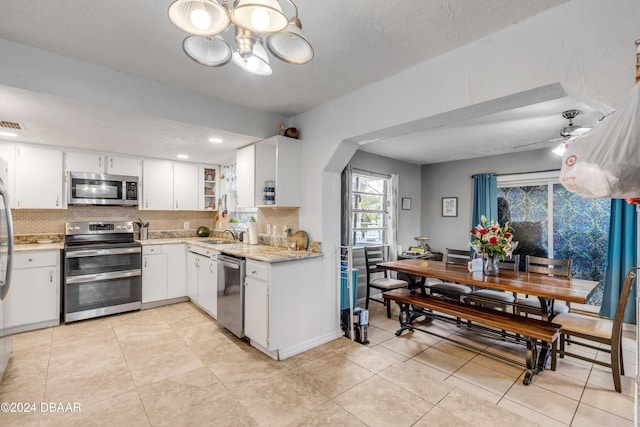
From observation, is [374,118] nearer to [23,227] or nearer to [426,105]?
[426,105]

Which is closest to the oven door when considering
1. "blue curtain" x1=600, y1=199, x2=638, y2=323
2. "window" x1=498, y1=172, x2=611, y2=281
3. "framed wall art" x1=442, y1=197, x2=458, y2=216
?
"framed wall art" x1=442, y1=197, x2=458, y2=216

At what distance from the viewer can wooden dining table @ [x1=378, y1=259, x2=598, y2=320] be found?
7.88 ft

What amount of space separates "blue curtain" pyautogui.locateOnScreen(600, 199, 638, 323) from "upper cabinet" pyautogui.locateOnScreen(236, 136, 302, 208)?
13.7ft

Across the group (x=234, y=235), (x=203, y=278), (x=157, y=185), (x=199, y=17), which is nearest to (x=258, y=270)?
(x=203, y=278)

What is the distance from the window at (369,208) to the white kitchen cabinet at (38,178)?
3.99 metres

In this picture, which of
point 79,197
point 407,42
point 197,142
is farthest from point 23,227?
point 407,42

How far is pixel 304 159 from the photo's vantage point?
133 inches

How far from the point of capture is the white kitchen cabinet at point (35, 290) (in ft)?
10.5

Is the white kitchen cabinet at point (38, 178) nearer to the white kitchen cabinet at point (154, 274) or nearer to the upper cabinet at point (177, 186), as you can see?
the upper cabinet at point (177, 186)

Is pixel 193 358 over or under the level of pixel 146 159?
under

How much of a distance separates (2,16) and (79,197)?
8.74 feet

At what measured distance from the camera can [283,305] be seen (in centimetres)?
277

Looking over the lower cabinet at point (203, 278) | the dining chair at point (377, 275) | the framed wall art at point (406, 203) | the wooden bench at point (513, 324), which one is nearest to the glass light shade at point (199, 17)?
the lower cabinet at point (203, 278)

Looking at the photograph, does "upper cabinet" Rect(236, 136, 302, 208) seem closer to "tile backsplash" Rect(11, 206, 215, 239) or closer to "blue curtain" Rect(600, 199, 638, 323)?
"tile backsplash" Rect(11, 206, 215, 239)
